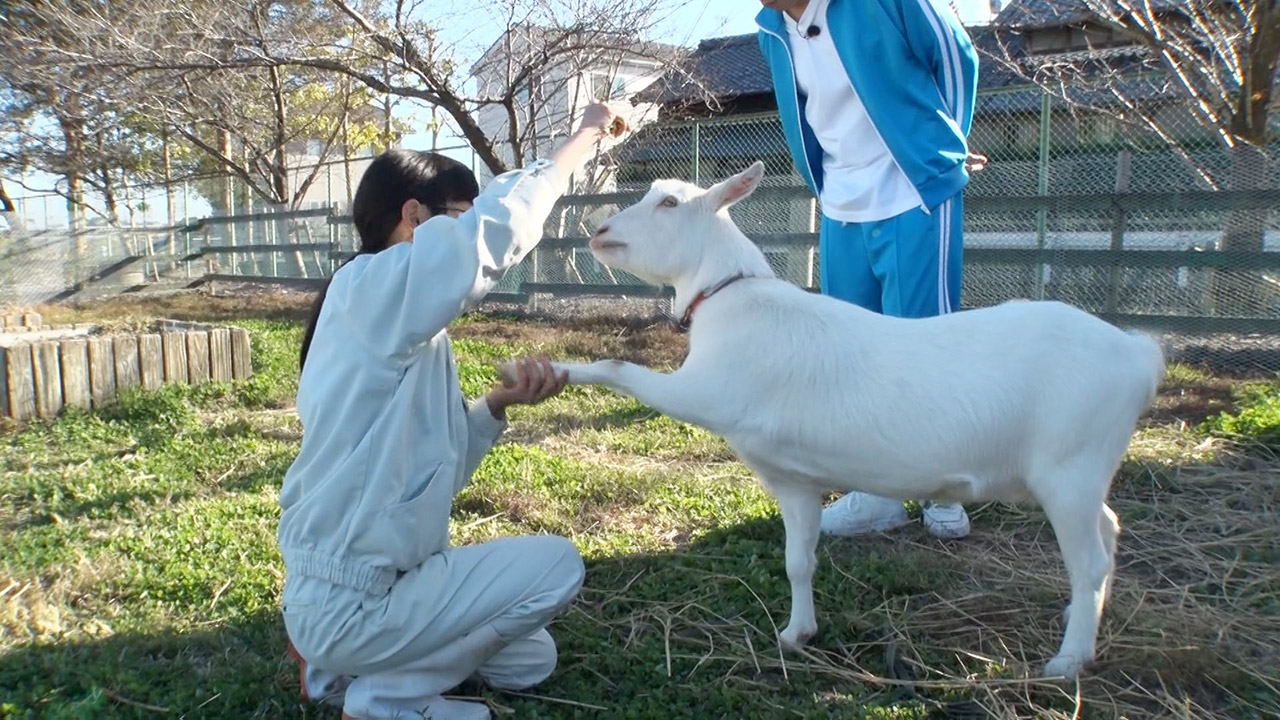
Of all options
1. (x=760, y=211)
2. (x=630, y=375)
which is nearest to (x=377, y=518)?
(x=630, y=375)

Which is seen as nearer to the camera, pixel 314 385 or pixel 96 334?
pixel 314 385

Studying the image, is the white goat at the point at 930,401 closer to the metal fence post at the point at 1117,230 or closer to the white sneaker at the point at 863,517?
the white sneaker at the point at 863,517

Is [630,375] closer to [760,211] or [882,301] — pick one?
[882,301]

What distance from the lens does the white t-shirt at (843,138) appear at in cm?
351

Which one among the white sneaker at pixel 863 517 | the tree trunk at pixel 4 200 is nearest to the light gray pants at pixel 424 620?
the white sneaker at pixel 863 517

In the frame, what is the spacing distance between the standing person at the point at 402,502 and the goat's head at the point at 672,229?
1.85ft

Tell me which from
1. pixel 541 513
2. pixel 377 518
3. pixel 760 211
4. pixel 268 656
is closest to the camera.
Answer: pixel 377 518

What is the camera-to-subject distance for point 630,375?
274 centimetres

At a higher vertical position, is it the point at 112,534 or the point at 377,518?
the point at 377,518

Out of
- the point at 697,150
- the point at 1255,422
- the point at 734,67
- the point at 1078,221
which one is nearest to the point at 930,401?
the point at 1255,422

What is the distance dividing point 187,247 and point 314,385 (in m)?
19.5

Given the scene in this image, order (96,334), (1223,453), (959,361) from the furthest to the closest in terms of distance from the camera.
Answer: (96,334), (1223,453), (959,361)

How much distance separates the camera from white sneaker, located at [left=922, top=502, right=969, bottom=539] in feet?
12.5

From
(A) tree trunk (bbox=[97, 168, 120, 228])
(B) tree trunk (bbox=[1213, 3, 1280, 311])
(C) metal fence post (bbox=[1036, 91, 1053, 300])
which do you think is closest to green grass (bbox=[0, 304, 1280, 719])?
(B) tree trunk (bbox=[1213, 3, 1280, 311])
